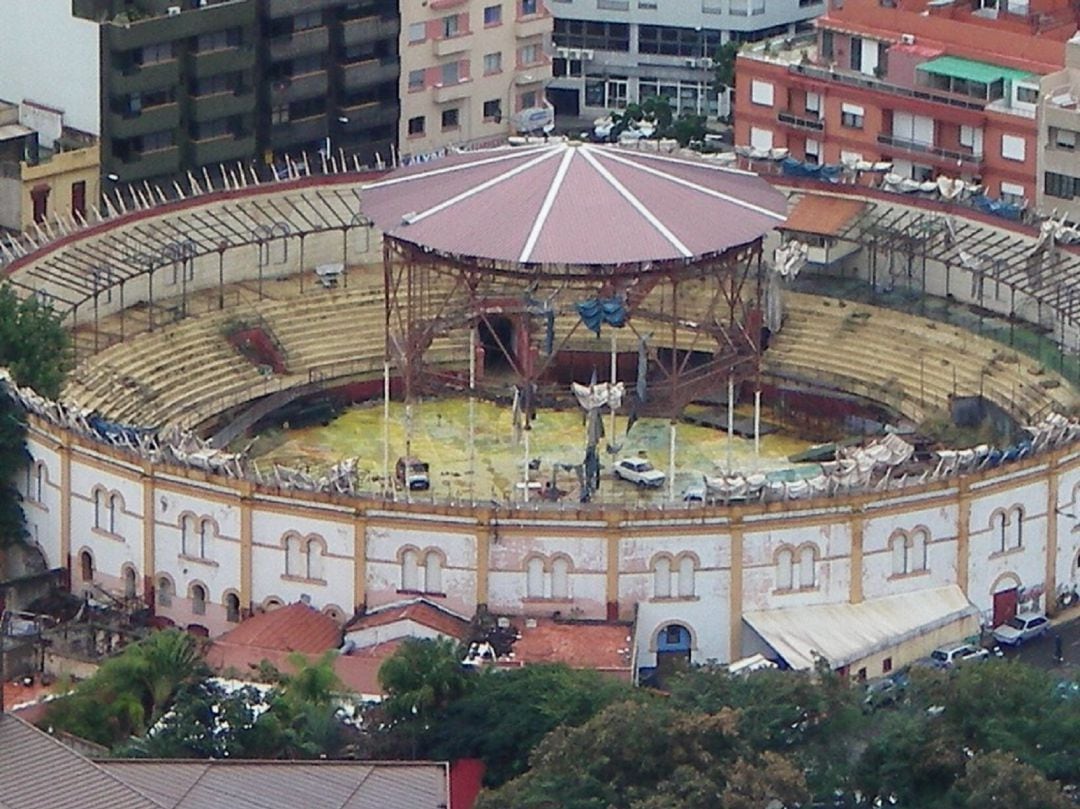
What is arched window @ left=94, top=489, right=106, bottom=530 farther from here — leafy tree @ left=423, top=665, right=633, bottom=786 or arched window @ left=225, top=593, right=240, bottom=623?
leafy tree @ left=423, top=665, right=633, bottom=786

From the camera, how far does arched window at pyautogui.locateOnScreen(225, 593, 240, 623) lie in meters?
173

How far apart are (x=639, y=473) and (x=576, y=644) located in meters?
17.6

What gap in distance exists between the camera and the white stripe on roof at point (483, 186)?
598 ft

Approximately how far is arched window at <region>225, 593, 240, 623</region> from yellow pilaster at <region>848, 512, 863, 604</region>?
793 inches

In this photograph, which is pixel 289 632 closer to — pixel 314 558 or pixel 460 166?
pixel 314 558

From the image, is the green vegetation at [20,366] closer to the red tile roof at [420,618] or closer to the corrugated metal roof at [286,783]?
the red tile roof at [420,618]

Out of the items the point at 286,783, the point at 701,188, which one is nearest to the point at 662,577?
the point at 701,188

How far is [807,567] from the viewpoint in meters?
172

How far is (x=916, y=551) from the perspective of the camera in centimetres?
17312

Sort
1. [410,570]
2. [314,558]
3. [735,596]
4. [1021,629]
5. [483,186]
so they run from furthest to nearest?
[483,186]
[1021,629]
[314,558]
[410,570]
[735,596]

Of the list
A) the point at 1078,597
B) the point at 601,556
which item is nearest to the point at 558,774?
the point at 601,556

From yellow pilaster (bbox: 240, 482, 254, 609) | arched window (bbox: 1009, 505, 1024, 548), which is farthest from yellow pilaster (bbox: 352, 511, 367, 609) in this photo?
arched window (bbox: 1009, 505, 1024, 548)

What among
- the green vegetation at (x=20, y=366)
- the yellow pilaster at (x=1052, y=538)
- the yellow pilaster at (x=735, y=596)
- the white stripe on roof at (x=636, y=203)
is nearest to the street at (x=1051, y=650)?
the yellow pilaster at (x=1052, y=538)

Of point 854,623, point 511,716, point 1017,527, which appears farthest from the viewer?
point 1017,527
